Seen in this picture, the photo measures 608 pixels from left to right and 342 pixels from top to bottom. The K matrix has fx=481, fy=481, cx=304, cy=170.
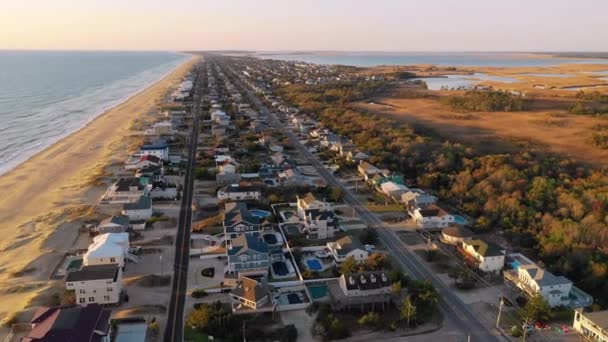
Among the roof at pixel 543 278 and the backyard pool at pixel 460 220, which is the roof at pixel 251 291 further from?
the backyard pool at pixel 460 220

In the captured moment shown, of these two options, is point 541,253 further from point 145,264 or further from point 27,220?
point 27,220

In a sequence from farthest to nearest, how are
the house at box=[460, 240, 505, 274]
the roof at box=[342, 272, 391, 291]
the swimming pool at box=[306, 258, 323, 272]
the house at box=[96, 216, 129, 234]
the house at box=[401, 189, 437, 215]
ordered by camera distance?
the house at box=[401, 189, 437, 215], the house at box=[96, 216, 129, 234], the swimming pool at box=[306, 258, 323, 272], the house at box=[460, 240, 505, 274], the roof at box=[342, 272, 391, 291]

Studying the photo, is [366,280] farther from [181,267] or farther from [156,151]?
[156,151]

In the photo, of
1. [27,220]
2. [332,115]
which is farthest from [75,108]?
[27,220]

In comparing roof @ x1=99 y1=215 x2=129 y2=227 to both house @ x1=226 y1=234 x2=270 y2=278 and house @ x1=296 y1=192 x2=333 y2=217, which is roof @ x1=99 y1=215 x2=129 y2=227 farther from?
house @ x1=296 y1=192 x2=333 y2=217

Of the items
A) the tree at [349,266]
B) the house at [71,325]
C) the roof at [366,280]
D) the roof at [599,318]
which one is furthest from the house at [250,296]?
the roof at [599,318]

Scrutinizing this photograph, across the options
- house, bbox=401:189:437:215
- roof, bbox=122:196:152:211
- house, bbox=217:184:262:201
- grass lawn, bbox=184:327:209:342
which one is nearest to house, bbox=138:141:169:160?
house, bbox=217:184:262:201

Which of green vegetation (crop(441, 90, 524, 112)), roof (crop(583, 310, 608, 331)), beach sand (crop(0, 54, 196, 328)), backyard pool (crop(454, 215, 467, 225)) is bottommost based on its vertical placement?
beach sand (crop(0, 54, 196, 328))
